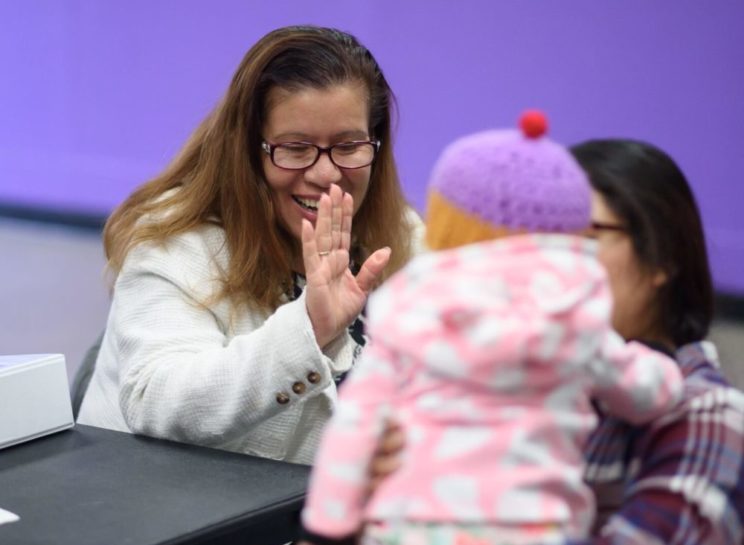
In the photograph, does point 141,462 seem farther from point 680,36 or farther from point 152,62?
point 152,62

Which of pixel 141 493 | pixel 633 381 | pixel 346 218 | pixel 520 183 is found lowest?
pixel 141 493

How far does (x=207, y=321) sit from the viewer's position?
6.56ft

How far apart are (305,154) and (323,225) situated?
0.67ft

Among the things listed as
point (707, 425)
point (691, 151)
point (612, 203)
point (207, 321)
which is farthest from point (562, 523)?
point (691, 151)

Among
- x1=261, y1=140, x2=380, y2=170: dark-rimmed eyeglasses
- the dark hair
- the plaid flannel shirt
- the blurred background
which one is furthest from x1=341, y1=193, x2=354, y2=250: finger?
the plaid flannel shirt

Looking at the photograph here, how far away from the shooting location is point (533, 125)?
3.34 ft

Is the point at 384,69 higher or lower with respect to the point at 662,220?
lower

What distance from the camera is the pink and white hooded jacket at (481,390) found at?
3.06 ft

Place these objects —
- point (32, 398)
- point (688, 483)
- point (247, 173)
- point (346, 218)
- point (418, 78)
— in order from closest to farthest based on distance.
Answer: point (688, 483)
point (32, 398)
point (346, 218)
point (247, 173)
point (418, 78)

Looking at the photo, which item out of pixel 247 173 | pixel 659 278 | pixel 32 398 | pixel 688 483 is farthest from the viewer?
pixel 247 173

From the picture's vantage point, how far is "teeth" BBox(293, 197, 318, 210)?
204 centimetres

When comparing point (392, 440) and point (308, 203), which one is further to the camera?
point (308, 203)

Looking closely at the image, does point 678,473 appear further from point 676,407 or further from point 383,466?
point 383,466

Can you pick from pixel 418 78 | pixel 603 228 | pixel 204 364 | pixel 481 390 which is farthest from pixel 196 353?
pixel 418 78
